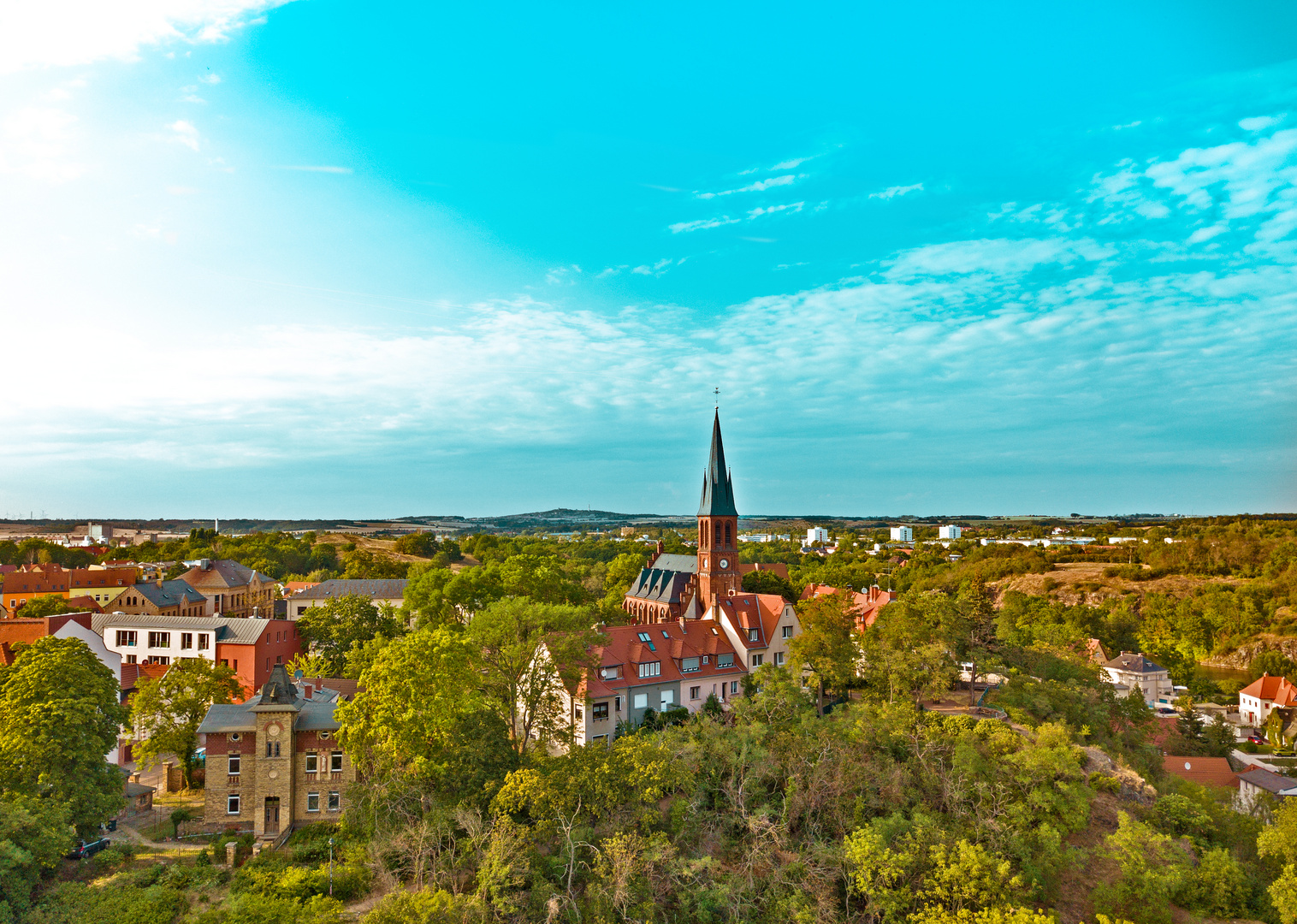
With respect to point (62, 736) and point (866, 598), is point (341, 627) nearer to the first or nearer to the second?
point (62, 736)

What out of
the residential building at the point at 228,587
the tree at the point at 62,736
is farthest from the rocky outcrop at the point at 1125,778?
the residential building at the point at 228,587

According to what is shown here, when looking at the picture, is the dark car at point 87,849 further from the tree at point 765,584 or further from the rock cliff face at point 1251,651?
the rock cliff face at point 1251,651

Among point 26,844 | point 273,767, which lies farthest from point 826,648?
point 26,844

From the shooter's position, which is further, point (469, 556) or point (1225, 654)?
point (469, 556)

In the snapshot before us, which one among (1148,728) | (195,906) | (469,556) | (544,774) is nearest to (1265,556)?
(1148,728)

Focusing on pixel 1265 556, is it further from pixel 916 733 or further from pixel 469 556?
pixel 469 556
